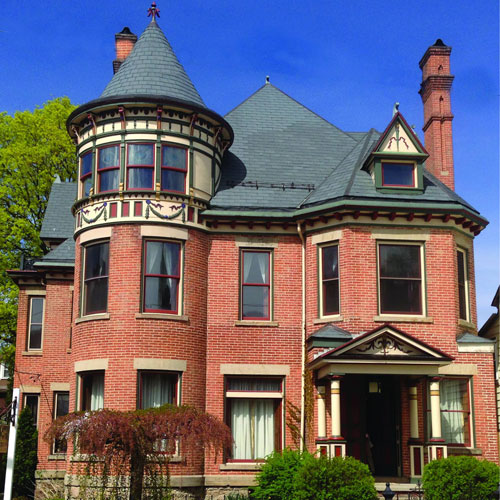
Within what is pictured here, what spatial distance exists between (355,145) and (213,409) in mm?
10658

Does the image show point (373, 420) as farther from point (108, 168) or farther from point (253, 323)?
point (108, 168)

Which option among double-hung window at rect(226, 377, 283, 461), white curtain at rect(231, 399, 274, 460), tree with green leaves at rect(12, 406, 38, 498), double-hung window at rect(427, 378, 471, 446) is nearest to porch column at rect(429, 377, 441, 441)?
double-hung window at rect(427, 378, 471, 446)

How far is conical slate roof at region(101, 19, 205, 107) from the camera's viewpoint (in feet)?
73.9

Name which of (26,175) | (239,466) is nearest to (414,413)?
(239,466)

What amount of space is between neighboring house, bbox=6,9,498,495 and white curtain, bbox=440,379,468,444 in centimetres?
4

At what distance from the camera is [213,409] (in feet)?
70.9

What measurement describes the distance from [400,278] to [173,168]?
733 centimetres

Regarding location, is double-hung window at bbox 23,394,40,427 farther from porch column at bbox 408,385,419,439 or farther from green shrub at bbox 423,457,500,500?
green shrub at bbox 423,457,500,500

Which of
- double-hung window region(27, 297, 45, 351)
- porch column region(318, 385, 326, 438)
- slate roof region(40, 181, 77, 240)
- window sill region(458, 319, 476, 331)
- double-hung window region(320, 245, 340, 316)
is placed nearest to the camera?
porch column region(318, 385, 326, 438)

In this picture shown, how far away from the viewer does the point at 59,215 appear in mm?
30281

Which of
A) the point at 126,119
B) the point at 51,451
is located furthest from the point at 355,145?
the point at 51,451

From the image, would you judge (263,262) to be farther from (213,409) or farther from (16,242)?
(16,242)

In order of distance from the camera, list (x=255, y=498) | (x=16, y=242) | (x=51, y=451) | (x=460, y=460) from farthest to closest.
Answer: (x=16, y=242) → (x=51, y=451) → (x=255, y=498) → (x=460, y=460)

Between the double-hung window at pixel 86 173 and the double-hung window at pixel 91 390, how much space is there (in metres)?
5.40
